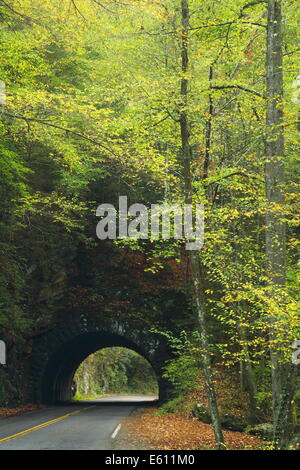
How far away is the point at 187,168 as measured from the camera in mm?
11219

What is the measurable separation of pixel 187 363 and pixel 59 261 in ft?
28.8

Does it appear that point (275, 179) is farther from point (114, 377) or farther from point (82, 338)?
point (114, 377)

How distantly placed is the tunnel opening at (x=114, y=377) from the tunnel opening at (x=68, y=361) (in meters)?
7.06

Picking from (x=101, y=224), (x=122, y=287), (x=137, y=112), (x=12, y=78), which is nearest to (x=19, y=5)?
(x=12, y=78)

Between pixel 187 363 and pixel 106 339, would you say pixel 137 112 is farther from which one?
pixel 106 339

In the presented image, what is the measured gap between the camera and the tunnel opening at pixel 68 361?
73.2ft

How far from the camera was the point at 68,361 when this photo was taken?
2702cm

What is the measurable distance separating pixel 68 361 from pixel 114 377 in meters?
23.8

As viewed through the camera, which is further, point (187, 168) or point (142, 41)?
point (142, 41)

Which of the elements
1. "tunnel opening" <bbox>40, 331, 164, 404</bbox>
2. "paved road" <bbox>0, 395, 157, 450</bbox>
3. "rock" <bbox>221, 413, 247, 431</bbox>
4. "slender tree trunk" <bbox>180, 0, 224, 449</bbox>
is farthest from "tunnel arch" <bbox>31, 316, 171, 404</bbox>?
"slender tree trunk" <bbox>180, 0, 224, 449</bbox>

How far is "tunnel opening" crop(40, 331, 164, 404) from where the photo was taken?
22312 millimetres

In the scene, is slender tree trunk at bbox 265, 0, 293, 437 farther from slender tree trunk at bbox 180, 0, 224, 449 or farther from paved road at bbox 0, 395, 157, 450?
paved road at bbox 0, 395, 157, 450

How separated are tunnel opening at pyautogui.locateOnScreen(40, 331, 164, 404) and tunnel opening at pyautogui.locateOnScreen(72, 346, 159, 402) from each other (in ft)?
23.2

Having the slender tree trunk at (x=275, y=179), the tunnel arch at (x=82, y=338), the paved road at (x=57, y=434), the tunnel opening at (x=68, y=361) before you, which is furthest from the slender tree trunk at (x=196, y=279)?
the tunnel opening at (x=68, y=361)
